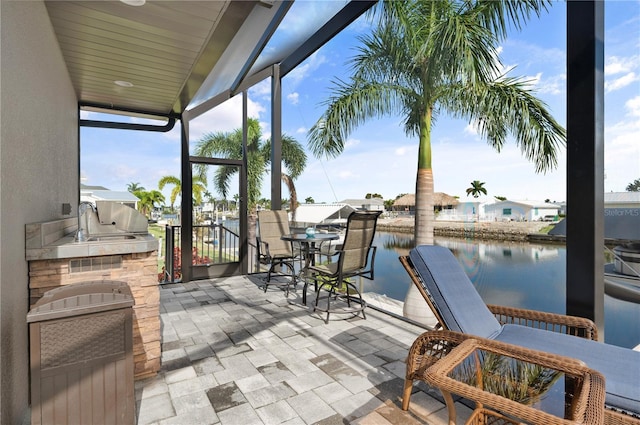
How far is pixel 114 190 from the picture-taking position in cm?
541

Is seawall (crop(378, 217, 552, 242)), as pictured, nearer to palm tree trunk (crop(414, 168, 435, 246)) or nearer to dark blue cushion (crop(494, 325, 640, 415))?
palm tree trunk (crop(414, 168, 435, 246))

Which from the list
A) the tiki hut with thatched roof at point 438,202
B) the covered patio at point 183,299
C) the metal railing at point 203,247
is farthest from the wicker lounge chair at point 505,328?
the metal railing at point 203,247

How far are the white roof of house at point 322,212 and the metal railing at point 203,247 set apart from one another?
12.6 ft

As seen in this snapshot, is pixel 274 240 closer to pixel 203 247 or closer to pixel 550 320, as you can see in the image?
pixel 203 247

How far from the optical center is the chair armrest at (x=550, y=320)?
75.1 inches

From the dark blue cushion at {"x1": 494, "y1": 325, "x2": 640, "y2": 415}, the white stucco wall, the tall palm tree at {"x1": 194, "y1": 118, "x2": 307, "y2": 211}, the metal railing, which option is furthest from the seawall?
the white stucco wall

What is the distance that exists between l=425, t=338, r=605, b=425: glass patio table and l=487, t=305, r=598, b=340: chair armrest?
730mm

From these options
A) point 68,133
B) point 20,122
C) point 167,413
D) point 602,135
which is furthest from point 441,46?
point 68,133

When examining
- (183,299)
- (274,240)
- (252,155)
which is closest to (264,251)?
(274,240)

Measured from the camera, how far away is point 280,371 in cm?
241

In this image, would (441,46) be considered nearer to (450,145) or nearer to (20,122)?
(450,145)

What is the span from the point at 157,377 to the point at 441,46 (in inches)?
163

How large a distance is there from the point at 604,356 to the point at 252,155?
1097 cm

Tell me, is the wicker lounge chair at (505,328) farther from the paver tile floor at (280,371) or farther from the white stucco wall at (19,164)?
the white stucco wall at (19,164)
